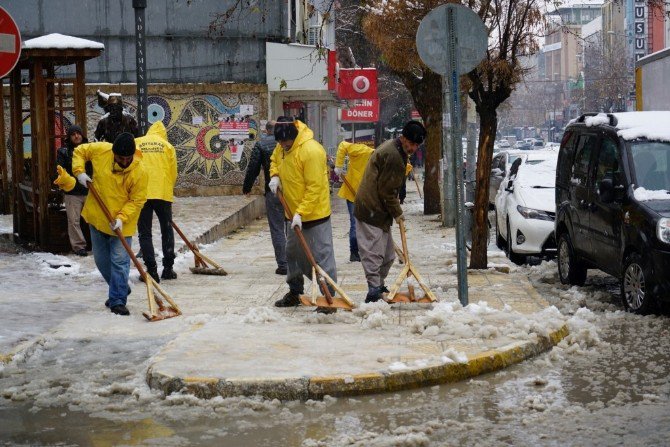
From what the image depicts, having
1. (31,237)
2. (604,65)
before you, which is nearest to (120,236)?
(31,237)

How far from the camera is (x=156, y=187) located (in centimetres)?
1220

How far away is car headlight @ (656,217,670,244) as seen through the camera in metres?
9.61

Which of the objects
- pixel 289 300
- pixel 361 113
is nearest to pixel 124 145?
pixel 289 300

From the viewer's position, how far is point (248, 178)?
13.3 meters

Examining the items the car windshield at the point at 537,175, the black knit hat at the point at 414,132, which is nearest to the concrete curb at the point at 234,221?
the car windshield at the point at 537,175

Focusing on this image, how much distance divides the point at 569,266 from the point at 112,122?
5.44m

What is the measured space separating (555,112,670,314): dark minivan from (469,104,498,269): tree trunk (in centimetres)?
82

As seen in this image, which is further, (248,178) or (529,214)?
(529,214)

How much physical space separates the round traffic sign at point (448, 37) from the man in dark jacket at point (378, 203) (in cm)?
67

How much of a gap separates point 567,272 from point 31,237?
290 inches

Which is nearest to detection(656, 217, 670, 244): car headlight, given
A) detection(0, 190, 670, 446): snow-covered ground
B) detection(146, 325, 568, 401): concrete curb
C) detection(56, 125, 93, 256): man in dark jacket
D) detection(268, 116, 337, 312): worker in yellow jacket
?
detection(0, 190, 670, 446): snow-covered ground

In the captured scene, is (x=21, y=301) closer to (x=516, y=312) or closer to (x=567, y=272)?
(x=516, y=312)

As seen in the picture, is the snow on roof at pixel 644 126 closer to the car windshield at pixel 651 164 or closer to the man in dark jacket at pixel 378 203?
the car windshield at pixel 651 164

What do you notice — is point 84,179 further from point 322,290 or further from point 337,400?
point 337,400
